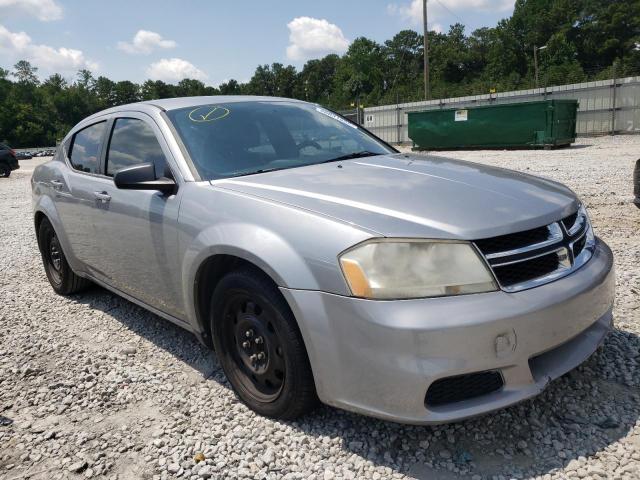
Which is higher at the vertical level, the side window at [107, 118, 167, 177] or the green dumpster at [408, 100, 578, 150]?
the side window at [107, 118, 167, 177]

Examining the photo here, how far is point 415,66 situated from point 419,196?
315 ft

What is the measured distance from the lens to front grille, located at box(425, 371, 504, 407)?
2.06m

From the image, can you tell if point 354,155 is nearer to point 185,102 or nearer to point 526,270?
point 185,102

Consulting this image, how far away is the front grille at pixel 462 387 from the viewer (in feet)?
6.77

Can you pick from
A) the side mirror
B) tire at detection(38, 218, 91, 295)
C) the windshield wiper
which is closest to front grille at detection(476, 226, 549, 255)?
the windshield wiper

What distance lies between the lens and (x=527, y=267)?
2.18 metres

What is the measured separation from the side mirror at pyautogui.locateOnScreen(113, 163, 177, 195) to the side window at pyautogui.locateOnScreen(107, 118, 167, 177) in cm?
14

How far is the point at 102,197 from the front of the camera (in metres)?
3.63

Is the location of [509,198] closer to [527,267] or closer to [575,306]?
[527,267]

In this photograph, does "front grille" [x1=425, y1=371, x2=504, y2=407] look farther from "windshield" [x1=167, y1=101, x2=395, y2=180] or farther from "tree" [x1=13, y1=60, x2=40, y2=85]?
"tree" [x1=13, y1=60, x2=40, y2=85]

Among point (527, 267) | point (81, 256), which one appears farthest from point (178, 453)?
point (81, 256)

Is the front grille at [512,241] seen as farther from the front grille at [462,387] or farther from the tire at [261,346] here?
the tire at [261,346]

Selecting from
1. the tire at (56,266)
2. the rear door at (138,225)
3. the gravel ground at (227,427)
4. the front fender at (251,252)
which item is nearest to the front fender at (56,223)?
the tire at (56,266)

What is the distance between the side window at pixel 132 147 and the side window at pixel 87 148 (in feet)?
0.75
